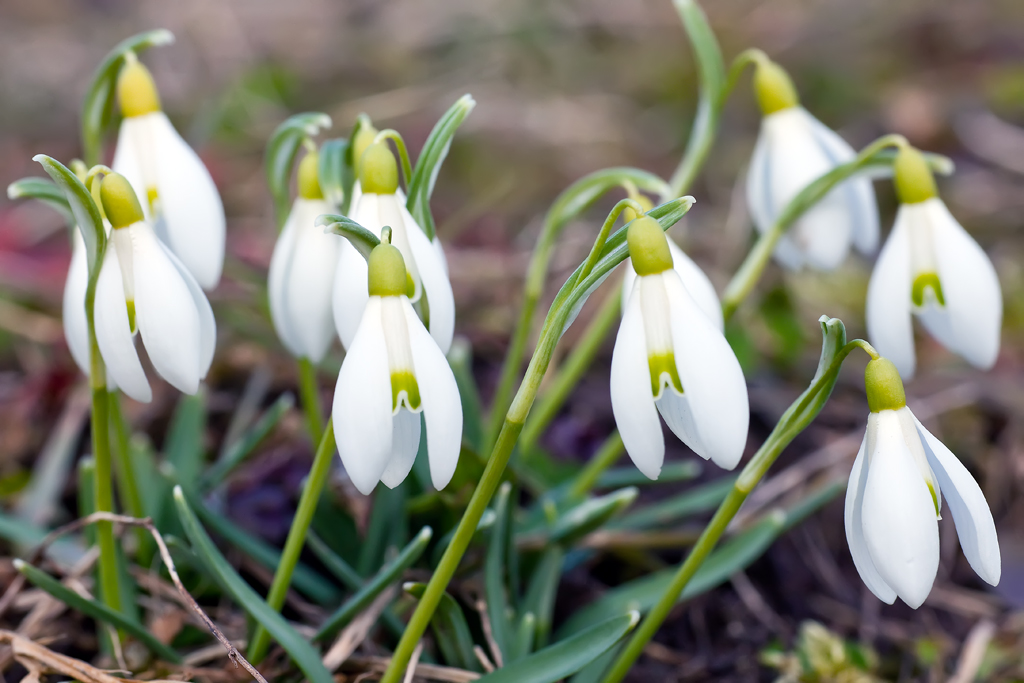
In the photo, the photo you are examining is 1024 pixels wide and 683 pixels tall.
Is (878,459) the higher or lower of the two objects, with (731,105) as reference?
lower

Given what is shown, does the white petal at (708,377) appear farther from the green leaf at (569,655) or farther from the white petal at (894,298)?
the white petal at (894,298)

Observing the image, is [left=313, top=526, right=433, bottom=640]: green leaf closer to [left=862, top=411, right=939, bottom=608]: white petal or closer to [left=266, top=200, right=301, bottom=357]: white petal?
[left=266, top=200, right=301, bottom=357]: white petal

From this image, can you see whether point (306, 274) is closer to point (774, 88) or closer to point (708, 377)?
point (708, 377)

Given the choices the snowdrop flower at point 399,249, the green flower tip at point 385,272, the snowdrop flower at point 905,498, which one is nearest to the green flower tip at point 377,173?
the snowdrop flower at point 399,249

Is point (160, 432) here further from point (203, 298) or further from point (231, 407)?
point (203, 298)

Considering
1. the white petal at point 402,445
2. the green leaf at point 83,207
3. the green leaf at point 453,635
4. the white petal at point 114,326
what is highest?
the green leaf at point 83,207

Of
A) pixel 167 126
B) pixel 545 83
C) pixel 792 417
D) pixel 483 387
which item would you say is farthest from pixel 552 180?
pixel 792 417

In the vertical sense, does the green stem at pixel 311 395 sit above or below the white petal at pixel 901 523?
above
